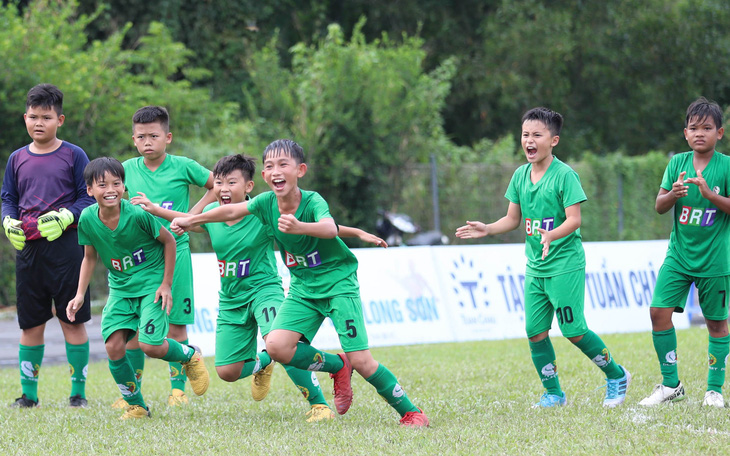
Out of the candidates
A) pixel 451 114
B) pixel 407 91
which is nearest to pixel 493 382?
pixel 407 91

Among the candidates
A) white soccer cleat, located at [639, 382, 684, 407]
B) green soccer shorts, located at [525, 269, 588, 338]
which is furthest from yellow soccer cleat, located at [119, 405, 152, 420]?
white soccer cleat, located at [639, 382, 684, 407]

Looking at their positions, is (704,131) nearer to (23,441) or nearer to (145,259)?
(145,259)

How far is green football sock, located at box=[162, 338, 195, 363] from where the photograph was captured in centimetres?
630

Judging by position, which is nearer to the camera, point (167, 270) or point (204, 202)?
point (167, 270)

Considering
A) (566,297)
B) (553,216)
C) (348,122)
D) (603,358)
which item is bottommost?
(603,358)

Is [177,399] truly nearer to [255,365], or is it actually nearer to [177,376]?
[177,376]

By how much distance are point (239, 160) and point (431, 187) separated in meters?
12.2

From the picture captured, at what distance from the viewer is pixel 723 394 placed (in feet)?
21.4

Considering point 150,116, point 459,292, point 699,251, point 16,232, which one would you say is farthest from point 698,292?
point 459,292

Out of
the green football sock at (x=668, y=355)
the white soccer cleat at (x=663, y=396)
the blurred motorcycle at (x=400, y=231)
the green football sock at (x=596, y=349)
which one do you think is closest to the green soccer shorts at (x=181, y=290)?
the green football sock at (x=596, y=349)

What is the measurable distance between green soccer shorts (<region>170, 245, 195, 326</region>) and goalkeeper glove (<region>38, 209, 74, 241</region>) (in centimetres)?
89

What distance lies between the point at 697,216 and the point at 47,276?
5.02 m

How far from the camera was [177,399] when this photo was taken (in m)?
6.99

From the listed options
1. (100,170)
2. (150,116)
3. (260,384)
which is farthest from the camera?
(150,116)
